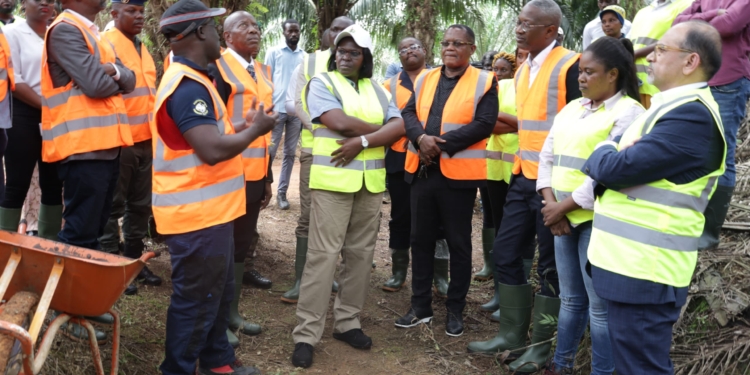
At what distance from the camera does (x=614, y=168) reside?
284 cm

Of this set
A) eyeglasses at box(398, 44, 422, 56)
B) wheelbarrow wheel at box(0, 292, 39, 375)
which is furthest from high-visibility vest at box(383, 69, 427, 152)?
wheelbarrow wheel at box(0, 292, 39, 375)

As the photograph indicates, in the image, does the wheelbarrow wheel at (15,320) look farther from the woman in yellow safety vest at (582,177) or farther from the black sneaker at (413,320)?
the black sneaker at (413,320)

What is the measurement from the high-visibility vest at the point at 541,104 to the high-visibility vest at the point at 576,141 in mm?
469

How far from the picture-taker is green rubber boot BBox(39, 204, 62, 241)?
15.3 feet

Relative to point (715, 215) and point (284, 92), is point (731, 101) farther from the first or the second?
point (284, 92)

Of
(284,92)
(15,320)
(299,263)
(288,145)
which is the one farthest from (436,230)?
(284,92)

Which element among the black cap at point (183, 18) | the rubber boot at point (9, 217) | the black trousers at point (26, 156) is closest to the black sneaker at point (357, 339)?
the black trousers at point (26, 156)

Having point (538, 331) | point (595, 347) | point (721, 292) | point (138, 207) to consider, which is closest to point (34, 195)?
point (138, 207)

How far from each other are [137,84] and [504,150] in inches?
120

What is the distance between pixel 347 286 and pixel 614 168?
2.38 m

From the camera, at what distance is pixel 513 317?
4559mm

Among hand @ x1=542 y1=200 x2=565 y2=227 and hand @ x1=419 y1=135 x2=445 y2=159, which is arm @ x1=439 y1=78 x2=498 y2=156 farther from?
hand @ x1=542 y1=200 x2=565 y2=227

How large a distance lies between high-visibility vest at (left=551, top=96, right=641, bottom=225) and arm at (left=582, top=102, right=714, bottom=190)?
75 cm

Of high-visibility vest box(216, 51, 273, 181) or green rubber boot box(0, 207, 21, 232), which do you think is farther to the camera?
green rubber boot box(0, 207, 21, 232)
